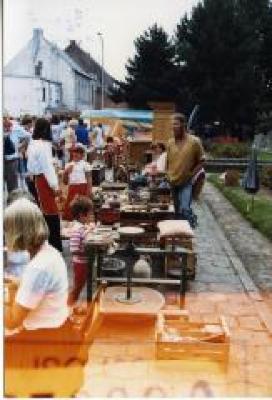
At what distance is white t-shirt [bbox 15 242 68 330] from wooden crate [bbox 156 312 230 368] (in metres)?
0.99

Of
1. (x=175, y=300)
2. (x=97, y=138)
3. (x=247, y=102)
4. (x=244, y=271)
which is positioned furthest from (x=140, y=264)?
(x=97, y=138)

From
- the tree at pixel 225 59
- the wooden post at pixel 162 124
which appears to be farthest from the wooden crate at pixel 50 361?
the wooden post at pixel 162 124

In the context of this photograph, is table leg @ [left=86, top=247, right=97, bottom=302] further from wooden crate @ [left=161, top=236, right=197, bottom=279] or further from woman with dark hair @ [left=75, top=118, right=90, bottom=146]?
woman with dark hair @ [left=75, top=118, right=90, bottom=146]

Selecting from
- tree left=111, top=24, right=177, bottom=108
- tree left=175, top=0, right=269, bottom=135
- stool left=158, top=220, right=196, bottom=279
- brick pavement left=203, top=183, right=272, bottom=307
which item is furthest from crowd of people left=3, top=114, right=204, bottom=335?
tree left=111, top=24, right=177, bottom=108

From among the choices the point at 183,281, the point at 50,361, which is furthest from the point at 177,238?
the point at 50,361

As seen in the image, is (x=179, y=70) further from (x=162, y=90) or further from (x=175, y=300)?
(x=175, y=300)

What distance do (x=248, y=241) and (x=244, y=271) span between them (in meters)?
1.69

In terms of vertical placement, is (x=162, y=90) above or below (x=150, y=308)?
above

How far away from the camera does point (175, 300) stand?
533 centimetres

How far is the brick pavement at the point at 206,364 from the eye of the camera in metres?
3.72

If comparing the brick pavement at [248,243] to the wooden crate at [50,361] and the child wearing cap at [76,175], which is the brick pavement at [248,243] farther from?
the wooden crate at [50,361]

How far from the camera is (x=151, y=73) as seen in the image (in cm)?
1463

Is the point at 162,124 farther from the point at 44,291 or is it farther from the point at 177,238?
the point at 44,291

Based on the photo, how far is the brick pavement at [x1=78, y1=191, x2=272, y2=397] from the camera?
12.2 ft
